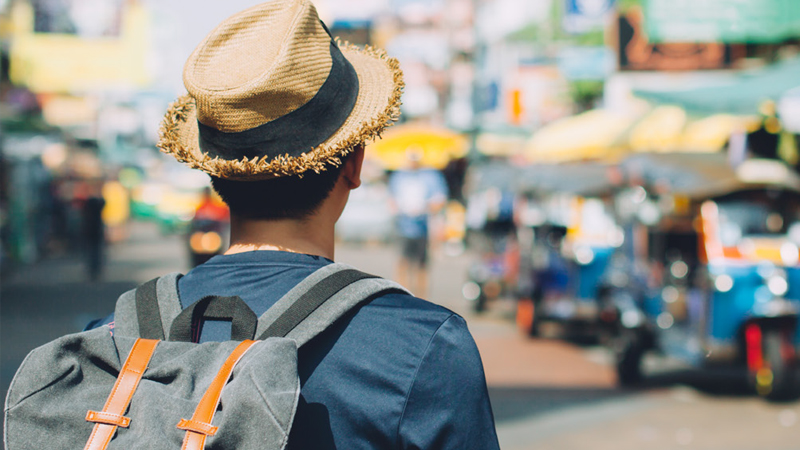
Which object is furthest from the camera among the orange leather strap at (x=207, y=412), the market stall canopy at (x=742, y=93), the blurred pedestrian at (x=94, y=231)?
the blurred pedestrian at (x=94, y=231)

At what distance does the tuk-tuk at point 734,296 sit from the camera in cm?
723

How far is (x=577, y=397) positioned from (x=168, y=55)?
53.6 ft

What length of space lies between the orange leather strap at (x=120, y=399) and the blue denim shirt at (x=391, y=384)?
24 centimetres

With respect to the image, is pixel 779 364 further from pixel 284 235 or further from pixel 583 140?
pixel 583 140

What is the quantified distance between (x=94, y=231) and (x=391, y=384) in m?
16.3

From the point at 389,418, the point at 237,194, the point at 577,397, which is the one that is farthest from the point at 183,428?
the point at 577,397

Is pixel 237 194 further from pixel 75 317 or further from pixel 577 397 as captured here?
pixel 75 317

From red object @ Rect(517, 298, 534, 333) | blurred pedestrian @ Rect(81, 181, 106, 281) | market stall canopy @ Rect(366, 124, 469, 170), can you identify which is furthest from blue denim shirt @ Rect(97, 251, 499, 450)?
market stall canopy @ Rect(366, 124, 469, 170)

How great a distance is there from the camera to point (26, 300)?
13.5 meters

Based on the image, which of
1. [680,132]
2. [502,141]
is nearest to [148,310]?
[680,132]

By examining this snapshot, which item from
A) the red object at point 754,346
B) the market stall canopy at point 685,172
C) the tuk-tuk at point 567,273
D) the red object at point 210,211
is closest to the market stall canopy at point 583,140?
the tuk-tuk at point 567,273

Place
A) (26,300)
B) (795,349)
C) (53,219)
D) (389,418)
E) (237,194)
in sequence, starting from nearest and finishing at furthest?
(389,418) < (237,194) < (795,349) < (26,300) < (53,219)

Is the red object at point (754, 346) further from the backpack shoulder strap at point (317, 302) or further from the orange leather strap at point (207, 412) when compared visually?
the orange leather strap at point (207, 412)

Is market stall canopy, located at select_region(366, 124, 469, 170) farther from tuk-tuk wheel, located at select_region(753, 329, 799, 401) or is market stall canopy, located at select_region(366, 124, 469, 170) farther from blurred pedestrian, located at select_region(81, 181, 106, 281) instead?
tuk-tuk wheel, located at select_region(753, 329, 799, 401)
